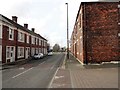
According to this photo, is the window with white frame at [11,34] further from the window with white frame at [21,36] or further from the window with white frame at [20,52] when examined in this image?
the window with white frame at [20,52]

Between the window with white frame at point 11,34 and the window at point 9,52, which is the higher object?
the window with white frame at point 11,34

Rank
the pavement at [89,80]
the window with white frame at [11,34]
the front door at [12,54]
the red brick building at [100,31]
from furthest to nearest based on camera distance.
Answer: the front door at [12,54] < the window with white frame at [11,34] < the red brick building at [100,31] < the pavement at [89,80]

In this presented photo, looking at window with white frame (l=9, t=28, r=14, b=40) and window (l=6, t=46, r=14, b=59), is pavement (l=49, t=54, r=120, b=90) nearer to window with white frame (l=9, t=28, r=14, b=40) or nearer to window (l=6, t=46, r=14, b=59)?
window (l=6, t=46, r=14, b=59)

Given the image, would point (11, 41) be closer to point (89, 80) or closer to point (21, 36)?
point (21, 36)

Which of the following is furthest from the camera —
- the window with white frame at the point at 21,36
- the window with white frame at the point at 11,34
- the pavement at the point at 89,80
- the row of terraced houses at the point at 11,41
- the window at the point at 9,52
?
the window with white frame at the point at 21,36

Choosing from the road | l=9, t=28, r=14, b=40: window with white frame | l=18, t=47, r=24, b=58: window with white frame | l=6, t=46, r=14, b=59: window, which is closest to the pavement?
the road

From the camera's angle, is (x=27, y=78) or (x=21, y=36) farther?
(x=21, y=36)

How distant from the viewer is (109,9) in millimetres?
27031

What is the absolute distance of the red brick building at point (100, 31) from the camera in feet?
88.0

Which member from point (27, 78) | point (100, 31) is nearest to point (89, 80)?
point (27, 78)

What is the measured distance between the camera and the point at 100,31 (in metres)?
27.1

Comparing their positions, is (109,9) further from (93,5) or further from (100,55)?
(100,55)

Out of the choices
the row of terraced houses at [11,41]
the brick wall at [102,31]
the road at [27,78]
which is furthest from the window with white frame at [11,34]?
the brick wall at [102,31]

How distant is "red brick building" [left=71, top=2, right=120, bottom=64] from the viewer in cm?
2683
